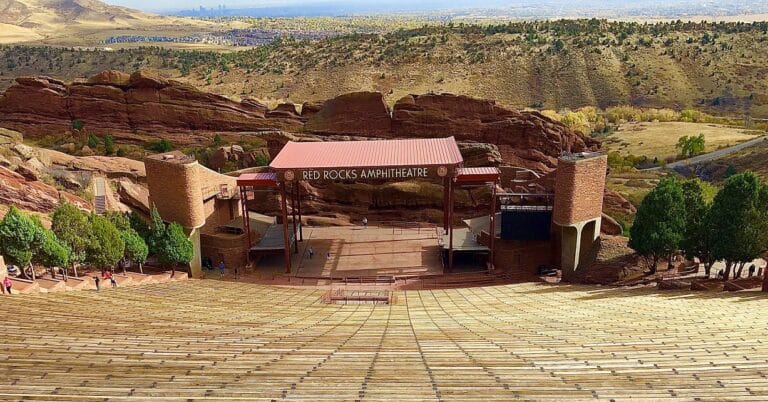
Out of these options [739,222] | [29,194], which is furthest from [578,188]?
[29,194]

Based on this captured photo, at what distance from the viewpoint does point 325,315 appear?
58.7ft

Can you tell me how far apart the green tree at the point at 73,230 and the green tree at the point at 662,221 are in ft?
81.6

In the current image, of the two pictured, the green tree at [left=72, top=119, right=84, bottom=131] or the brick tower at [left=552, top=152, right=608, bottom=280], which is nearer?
the brick tower at [left=552, top=152, right=608, bottom=280]

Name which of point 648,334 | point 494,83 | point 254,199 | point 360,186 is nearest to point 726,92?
point 494,83

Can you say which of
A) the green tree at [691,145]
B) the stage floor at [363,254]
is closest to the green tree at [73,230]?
the stage floor at [363,254]

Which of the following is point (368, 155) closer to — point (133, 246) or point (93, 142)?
point (133, 246)

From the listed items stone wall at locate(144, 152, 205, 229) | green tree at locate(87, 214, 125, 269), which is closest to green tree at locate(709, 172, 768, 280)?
stone wall at locate(144, 152, 205, 229)

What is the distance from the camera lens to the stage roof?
95.0 ft

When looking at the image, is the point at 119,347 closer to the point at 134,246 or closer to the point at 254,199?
the point at 134,246

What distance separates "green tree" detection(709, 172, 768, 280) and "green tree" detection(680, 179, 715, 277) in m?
0.37

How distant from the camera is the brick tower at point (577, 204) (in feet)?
91.2

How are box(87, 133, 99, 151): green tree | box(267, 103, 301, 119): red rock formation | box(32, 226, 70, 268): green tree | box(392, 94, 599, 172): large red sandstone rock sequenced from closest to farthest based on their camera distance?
box(32, 226, 70, 268): green tree → box(392, 94, 599, 172): large red sandstone rock → box(87, 133, 99, 151): green tree → box(267, 103, 301, 119): red rock formation

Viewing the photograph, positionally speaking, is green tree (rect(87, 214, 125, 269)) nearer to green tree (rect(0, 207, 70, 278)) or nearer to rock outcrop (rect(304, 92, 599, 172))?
green tree (rect(0, 207, 70, 278))

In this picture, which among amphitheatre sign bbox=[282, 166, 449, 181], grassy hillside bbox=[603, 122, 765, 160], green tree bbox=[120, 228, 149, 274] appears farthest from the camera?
grassy hillside bbox=[603, 122, 765, 160]
